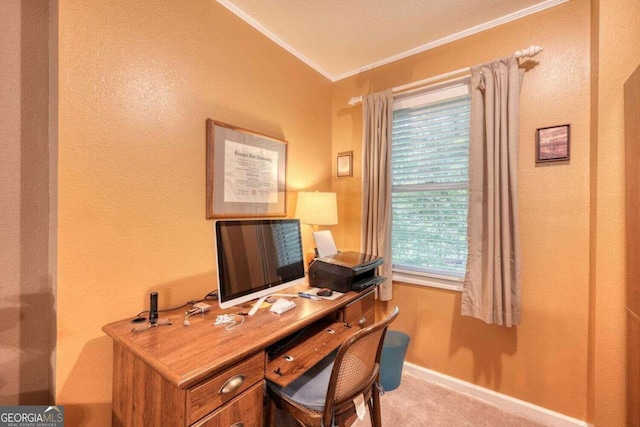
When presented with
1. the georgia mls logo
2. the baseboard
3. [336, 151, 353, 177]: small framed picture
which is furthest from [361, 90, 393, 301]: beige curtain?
the georgia mls logo

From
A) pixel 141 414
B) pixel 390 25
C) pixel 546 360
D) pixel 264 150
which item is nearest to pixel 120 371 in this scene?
pixel 141 414

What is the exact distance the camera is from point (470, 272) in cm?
181

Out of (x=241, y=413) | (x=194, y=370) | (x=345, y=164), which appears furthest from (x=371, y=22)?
(x=241, y=413)

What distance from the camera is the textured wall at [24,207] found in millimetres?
999

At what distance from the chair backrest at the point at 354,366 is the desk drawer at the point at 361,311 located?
361 millimetres

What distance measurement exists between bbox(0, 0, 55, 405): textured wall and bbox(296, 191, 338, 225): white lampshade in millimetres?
1365

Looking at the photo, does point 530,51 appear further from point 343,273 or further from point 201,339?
point 201,339

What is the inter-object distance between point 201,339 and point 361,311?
3.33 feet

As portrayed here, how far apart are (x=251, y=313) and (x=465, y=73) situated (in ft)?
7.02

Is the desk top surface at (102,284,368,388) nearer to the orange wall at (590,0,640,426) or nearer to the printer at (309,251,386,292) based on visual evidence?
the printer at (309,251,386,292)

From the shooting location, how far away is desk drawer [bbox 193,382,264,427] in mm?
866

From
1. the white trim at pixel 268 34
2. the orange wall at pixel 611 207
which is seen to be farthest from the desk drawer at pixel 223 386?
the white trim at pixel 268 34

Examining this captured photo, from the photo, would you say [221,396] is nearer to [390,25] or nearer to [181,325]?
[181,325]

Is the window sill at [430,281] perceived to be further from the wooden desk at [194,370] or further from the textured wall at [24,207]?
the textured wall at [24,207]
